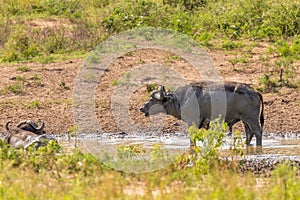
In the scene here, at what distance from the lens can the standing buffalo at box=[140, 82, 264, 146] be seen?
15.1 meters

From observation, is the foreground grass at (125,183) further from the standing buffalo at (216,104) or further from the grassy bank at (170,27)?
the grassy bank at (170,27)

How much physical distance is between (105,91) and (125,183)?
9.96m

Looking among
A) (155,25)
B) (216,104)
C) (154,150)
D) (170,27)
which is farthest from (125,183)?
(155,25)

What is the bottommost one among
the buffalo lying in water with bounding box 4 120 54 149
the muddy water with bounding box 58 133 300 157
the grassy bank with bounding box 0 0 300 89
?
the muddy water with bounding box 58 133 300 157

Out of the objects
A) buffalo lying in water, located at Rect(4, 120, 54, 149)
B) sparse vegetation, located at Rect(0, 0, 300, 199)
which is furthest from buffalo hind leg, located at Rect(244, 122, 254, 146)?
buffalo lying in water, located at Rect(4, 120, 54, 149)

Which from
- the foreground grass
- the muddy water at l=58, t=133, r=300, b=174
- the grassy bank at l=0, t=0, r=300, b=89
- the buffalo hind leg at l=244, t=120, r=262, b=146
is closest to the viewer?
the foreground grass

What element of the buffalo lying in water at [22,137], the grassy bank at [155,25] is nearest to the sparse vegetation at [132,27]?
the grassy bank at [155,25]

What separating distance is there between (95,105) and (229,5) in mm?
6348

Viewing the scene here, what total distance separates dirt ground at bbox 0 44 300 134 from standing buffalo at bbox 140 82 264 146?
4.29 feet

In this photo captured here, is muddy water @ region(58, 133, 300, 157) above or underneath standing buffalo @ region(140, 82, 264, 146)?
underneath

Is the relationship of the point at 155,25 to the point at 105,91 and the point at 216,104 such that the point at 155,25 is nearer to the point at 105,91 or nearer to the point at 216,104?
the point at 105,91

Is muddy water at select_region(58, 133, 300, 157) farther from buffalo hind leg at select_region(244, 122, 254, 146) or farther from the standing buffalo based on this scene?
the standing buffalo

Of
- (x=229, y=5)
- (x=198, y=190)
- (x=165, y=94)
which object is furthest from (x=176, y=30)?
(x=198, y=190)

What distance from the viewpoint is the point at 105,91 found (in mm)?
18703
